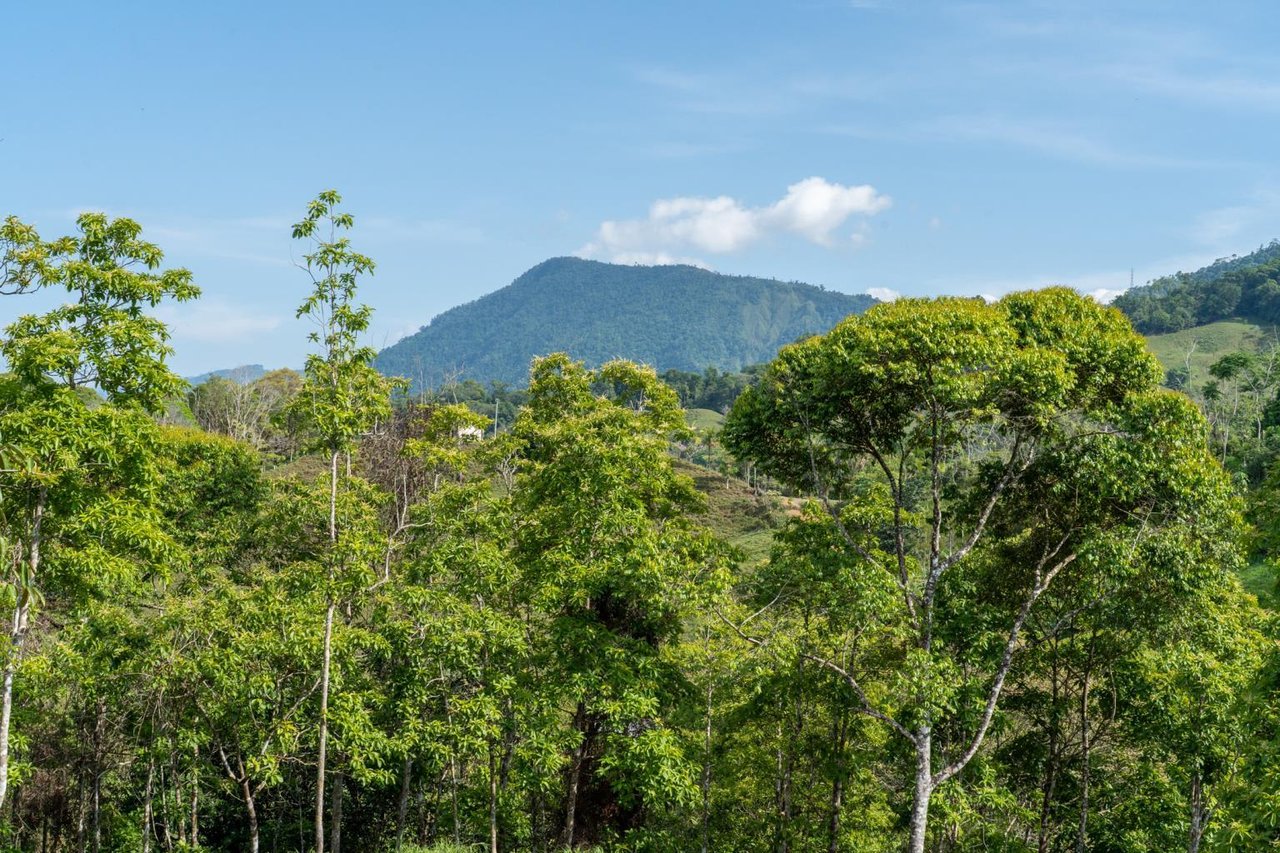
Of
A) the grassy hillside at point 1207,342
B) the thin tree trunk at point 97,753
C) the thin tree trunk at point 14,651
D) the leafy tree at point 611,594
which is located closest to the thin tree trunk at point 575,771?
the leafy tree at point 611,594

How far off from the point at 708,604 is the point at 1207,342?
164 metres

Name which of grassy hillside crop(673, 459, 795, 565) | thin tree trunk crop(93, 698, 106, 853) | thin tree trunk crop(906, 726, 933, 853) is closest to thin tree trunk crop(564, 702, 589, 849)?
thin tree trunk crop(906, 726, 933, 853)

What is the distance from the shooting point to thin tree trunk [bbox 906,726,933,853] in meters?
16.2

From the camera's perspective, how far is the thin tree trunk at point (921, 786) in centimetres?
1617

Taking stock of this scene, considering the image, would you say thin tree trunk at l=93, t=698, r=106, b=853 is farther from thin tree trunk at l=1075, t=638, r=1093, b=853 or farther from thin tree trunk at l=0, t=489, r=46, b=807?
thin tree trunk at l=1075, t=638, r=1093, b=853

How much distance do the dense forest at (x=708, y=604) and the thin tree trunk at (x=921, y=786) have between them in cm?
6

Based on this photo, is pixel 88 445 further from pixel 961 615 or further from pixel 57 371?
pixel 961 615

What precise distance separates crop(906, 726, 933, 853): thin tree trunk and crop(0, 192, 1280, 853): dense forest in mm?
61

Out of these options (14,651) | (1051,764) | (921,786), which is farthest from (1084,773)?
(14,651)

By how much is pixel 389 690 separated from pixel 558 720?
11.4 ft

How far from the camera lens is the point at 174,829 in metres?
24.5

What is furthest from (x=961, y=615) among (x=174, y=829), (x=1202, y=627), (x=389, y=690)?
(x=174, y=829)

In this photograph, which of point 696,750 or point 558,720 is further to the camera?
point 696,750

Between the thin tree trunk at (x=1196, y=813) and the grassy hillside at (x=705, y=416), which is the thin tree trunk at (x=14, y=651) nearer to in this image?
the thin tree trunk at (x=1196, y=813)
